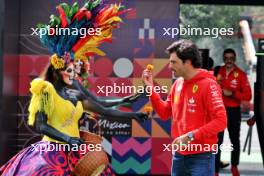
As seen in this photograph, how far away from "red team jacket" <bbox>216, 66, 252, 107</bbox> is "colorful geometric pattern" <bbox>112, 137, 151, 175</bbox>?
48.8 inches

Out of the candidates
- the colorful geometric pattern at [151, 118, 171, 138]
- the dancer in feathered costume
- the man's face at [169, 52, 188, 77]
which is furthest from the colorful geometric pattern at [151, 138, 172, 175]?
the man's face at [169, 52, 188, 77]

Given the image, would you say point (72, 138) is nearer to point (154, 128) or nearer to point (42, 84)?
point (42, 84)

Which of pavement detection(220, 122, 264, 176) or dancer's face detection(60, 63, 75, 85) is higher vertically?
dancer's face detection(60, 63, 75, 85)

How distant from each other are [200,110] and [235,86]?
3.63 metres

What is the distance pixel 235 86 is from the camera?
26.2ft

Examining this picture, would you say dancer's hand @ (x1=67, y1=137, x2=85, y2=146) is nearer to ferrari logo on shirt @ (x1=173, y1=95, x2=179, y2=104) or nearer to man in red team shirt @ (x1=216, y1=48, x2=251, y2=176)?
ferrari logo on shirt @ (x1=173, y1=95, x2=179, y2=104)

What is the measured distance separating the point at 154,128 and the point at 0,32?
7.40 ft

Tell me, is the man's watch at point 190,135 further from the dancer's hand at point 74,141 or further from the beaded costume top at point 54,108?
the beaded costume top at point 54,108

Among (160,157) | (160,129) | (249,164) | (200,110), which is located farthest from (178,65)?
(249,164)

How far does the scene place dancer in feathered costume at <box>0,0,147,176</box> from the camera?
4.95 metres

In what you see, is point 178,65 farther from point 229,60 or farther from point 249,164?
point 249,164

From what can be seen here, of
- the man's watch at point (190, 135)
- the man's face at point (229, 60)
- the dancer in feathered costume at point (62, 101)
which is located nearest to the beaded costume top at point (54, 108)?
the dancer in feathered costume at point (62, 101)

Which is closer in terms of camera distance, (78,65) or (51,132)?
(51,132)

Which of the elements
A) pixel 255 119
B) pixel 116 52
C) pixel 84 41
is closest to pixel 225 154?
pixel 255 119
